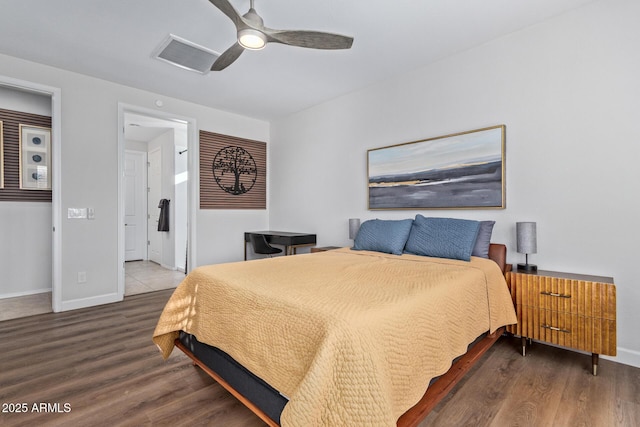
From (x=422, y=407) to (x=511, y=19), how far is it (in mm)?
2934

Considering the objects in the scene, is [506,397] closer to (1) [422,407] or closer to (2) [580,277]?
(1) [422,407]

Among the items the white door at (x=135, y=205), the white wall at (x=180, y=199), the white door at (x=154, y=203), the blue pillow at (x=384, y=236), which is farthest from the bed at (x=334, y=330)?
the white door at (x=135, y=205)

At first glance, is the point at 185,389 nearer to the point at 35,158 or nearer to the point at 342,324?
the point at 342,324

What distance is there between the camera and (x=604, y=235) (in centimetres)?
228

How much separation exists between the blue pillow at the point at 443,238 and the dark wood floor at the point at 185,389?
0.84 metres

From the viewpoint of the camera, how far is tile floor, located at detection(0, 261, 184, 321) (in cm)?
337

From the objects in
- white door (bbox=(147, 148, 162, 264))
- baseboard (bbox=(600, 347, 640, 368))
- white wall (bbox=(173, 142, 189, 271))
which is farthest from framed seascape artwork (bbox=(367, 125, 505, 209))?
white door (bbox=(147, 148, 162, 264))

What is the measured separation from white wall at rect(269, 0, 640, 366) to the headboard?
0.16m

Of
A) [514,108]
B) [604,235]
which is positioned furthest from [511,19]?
[604,235]

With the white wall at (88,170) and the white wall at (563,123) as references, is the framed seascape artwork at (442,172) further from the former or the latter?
the white wall at (88,170)

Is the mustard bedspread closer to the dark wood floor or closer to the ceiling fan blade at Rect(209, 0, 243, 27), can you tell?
the dark wood floor

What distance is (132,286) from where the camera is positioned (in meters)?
4.42

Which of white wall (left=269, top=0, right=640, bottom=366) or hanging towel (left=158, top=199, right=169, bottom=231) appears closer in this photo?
white wall (left=269, top=0, right=640, bottom=366)

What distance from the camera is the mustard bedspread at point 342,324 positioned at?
108 centimetres
